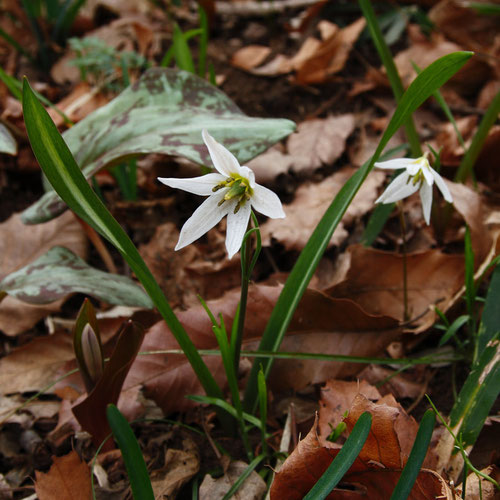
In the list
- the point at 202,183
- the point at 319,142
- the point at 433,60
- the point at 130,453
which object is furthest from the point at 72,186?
the point at 433,60

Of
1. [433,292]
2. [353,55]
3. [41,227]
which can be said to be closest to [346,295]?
[433,292]

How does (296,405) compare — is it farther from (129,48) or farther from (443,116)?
(129,48)

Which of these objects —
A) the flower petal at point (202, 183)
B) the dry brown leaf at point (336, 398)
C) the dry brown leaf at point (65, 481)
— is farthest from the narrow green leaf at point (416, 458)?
the dry brown leaf at point (65, 481)

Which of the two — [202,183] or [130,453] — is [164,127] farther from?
[130,453]

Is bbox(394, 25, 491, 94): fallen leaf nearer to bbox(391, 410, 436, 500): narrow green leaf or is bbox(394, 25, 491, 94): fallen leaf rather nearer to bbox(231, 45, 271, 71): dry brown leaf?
bbox(231, 45, 271, 71): dry brown leaf

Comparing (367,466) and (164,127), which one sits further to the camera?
(164,127)

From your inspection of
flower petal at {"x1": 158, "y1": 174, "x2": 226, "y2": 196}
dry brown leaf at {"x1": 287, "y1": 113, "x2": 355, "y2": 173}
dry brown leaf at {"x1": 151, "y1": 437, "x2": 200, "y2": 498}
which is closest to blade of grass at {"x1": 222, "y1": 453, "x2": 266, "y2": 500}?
dry brown leaf at {"x1": 151, "y1": 437, "x2": 200, "y2": 498}
